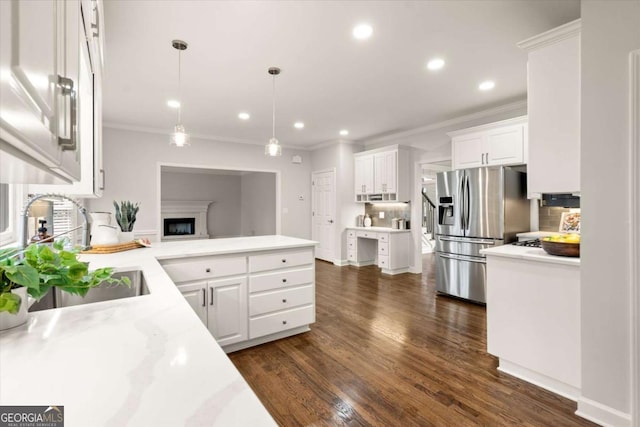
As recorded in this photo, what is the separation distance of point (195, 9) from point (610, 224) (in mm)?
2952

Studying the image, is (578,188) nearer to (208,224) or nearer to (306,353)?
(306,353)

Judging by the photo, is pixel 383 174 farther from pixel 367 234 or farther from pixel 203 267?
pixel 203 267

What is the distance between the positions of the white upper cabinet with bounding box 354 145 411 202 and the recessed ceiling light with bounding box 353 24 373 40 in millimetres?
3150

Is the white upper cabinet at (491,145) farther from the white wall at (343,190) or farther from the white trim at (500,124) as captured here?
the white wall at (343,190)

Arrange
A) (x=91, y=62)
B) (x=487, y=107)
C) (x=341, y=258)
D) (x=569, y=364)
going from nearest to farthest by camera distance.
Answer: (x=91, y=62) → (x=569, y=364) → (x=487, y=107) → (x=341, y=258)

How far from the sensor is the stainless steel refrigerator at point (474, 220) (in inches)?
144

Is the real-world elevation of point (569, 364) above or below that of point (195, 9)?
below

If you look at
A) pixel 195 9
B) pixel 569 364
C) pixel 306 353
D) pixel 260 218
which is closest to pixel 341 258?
pixel 260 218

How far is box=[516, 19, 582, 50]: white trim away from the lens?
6.38 feet

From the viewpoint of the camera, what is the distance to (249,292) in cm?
261

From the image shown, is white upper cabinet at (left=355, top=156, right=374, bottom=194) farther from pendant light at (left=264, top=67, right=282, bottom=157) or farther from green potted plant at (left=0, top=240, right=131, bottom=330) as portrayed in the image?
green potted plant at (left=0, top=240, right=131, bottom=330)

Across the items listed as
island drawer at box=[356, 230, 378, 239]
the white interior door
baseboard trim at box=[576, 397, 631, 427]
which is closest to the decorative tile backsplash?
island drawer at box=[356, 230, 378, 239]

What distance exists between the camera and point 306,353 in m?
2.59

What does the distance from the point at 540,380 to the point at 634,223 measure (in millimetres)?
1226
